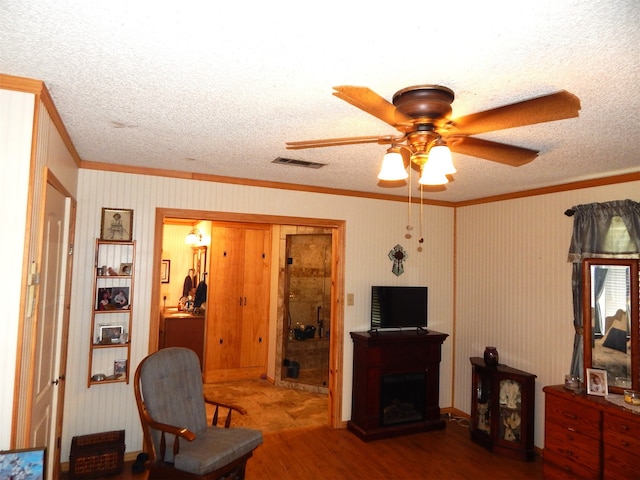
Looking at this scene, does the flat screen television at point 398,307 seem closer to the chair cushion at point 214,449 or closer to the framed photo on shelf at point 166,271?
the chair cushion at point 214,449

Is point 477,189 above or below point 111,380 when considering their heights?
above

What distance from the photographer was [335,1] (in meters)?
1.30

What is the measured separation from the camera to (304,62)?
1700 mm

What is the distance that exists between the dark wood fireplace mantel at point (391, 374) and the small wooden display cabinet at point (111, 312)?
2.23 m

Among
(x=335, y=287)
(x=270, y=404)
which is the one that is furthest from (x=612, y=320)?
(x=270, y=404)

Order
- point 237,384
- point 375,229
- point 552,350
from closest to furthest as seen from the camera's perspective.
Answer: point 552,350, point 375,229, point 237,384

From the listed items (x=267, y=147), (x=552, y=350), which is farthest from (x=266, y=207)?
(x=552, y=350)

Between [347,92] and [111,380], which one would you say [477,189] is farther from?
[111,380]

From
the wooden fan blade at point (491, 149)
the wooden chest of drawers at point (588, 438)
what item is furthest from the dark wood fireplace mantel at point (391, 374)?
the wooden fan blade at point (491, 149)

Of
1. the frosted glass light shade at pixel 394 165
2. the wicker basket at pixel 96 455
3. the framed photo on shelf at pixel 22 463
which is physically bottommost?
the wicker basket at pixel 96 455

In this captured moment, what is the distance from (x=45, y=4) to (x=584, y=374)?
4.37 metres

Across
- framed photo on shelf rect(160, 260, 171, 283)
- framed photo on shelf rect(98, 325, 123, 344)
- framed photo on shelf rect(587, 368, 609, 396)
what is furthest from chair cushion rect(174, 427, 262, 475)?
framed photo on shelf rect(160, 260, 171, 283)

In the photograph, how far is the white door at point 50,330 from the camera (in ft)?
7.26

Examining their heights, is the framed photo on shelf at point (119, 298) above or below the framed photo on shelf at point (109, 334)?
above
